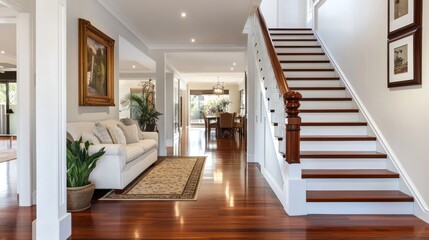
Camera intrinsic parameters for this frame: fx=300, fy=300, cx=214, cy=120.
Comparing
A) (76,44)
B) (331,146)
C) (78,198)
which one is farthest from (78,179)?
(331,146)

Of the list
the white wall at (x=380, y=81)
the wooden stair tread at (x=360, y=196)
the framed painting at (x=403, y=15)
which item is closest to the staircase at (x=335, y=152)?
the wooden stair tread at (x=360, y=196)

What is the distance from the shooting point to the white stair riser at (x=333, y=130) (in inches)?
160

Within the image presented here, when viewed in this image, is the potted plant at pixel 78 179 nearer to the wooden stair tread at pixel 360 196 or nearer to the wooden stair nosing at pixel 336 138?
the wooden stair tread at pixel 360 196

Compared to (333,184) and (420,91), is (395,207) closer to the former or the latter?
(333,184)

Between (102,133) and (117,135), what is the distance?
0.46m

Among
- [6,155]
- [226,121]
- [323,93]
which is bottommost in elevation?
[6,155]

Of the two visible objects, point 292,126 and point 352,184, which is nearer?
point 292,126

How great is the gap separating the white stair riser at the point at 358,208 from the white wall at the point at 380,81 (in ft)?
0.77

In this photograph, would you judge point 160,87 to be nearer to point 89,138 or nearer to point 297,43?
point 297,43

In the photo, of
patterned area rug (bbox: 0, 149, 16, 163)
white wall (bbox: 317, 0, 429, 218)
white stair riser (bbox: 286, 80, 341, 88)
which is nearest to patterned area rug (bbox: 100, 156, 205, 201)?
white stair riser (bbox: 286, 80, 341, 88)

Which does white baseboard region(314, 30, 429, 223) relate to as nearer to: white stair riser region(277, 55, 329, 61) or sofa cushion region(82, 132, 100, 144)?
white stair riser region(277, 55, 329, 61)

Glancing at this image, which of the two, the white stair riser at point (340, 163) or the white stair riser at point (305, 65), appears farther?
the white stair riser at point (305, 65)

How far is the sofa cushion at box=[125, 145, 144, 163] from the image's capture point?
13.3 feet

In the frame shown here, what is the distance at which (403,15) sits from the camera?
120 inches
